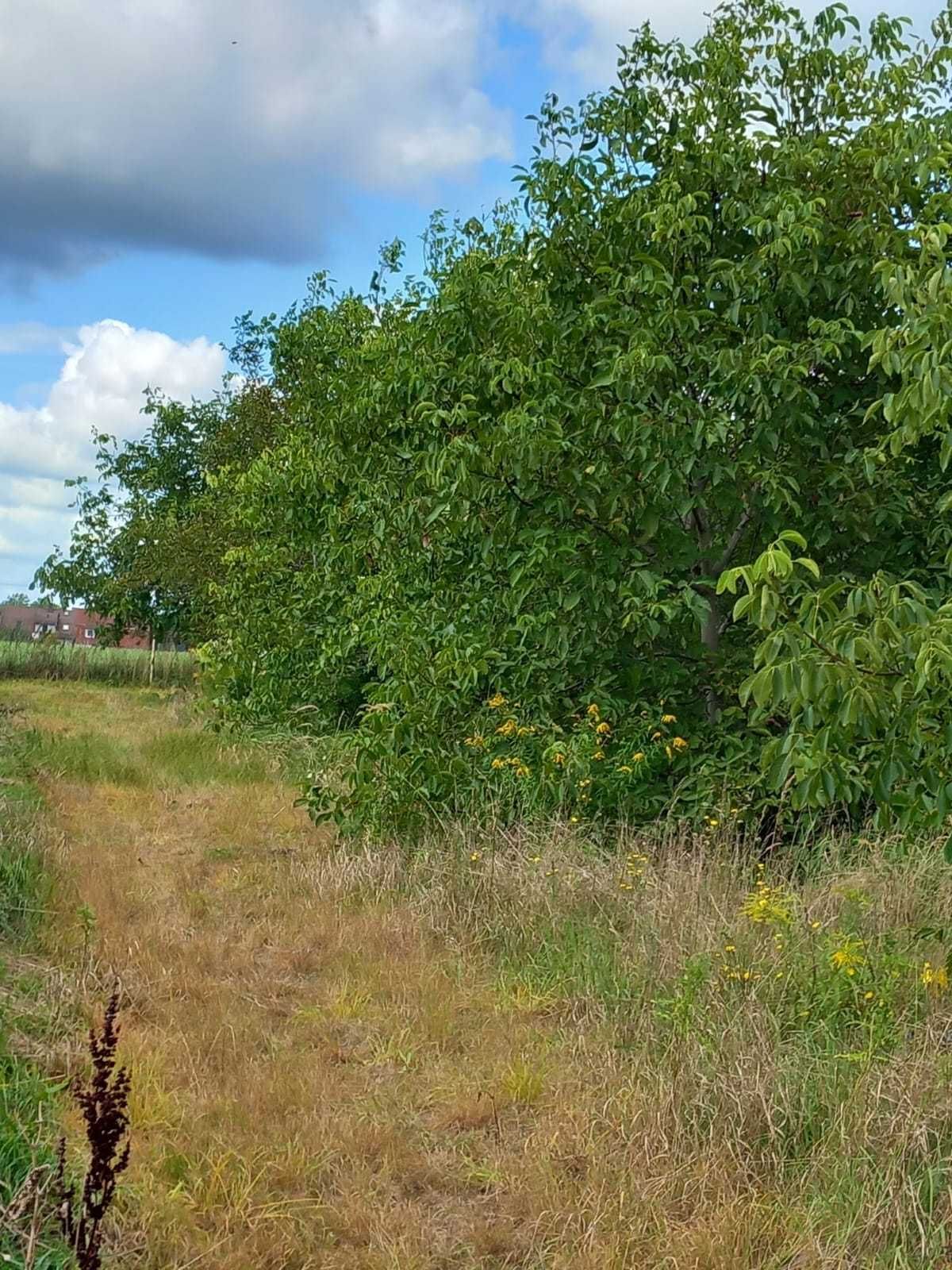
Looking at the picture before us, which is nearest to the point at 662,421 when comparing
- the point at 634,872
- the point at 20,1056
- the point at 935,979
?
the point at 634,872

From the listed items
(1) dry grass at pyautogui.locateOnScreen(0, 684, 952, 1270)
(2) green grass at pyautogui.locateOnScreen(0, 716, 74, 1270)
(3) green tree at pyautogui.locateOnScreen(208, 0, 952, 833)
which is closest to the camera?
(2) green grass at pyautogui.locateOnScreen(0, 716, 74, 1270)

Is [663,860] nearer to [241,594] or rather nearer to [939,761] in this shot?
[939,761]

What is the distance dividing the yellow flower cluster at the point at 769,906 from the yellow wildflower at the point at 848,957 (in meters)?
0.25

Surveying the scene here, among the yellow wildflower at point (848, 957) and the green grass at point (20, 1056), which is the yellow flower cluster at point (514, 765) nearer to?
the yellow wildflower at point (848, 957)

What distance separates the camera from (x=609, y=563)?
603 centimetres

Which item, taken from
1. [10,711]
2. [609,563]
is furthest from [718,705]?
[10,711]

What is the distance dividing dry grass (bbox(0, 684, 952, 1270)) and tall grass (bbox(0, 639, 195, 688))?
68.2ft

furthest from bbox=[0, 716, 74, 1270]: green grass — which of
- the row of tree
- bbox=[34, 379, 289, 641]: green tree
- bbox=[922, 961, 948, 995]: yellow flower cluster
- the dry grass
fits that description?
bbox=[34, 379, 289, 641]: green tree

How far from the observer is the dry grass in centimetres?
271

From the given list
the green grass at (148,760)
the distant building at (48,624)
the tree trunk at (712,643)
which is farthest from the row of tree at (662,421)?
the distant building at (48,624)

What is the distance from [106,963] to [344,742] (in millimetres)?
2615

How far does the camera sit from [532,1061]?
12.2ft

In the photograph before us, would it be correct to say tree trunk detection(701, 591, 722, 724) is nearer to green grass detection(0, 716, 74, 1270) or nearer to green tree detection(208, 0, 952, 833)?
green tree detection(208, 0, 952, 833)

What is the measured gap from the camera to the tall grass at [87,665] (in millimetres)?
25703
